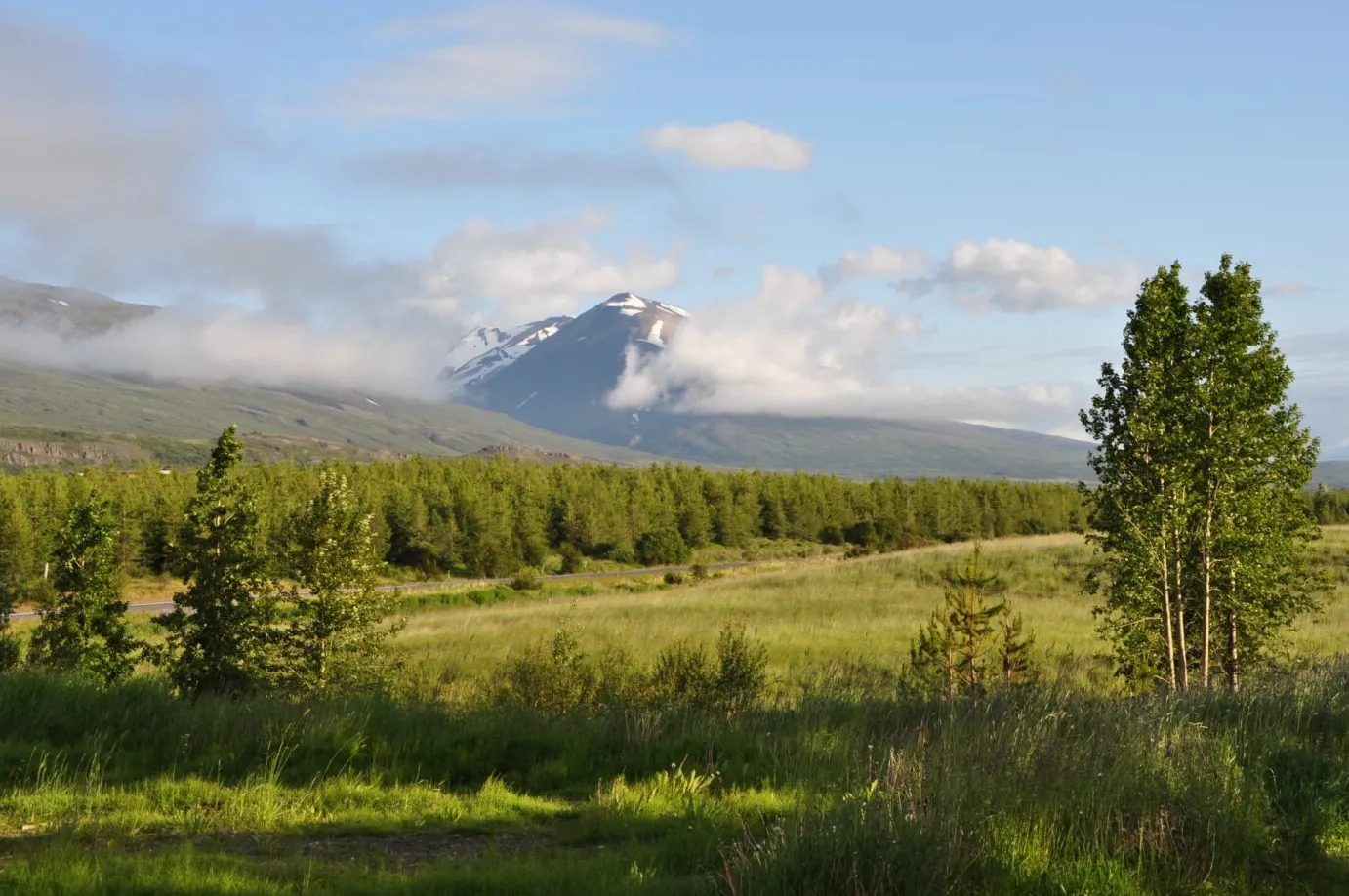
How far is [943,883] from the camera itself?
15.0ft

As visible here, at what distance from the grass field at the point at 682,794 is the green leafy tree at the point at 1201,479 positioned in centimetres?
912

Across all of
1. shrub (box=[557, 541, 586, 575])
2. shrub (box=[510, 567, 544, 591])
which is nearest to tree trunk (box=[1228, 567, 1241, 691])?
shrub (box=[510, 567, 544, 591])

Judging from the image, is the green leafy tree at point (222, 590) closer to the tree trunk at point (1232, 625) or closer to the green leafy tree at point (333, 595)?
the green leafy tree at point (333, 595)

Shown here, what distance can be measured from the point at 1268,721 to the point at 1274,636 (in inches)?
650

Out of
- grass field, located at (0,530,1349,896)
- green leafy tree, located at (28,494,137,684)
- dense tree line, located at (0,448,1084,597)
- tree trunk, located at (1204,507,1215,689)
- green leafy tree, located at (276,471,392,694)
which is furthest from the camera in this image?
dense tree line, located at (0,448,1084,597)

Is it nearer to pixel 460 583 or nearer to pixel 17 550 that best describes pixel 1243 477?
pixel 460 583

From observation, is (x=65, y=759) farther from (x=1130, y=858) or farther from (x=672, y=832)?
(x=1130, y=858)

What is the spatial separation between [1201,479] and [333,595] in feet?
61.8

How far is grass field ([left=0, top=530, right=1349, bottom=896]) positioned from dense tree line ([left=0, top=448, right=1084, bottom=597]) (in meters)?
56.4

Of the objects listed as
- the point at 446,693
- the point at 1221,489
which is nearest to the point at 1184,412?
the point at 1221,489

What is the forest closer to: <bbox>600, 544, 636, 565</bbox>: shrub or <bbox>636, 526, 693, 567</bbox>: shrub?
<bbox>636, 526, 693, 567</bbox>: shrub

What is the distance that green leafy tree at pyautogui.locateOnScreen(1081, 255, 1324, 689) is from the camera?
20.2m

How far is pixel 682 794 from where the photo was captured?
736 centimetres

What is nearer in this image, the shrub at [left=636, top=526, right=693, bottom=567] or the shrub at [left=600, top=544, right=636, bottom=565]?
the shrub at [left=636, top=526, right=693, bottom=567]
